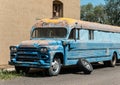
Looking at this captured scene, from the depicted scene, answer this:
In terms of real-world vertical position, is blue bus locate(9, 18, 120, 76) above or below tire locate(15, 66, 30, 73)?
above

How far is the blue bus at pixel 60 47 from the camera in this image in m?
17.7

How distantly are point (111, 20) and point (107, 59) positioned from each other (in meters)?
27.8

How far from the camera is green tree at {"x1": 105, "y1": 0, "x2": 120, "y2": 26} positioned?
165 ft

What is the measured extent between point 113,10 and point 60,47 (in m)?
33.1

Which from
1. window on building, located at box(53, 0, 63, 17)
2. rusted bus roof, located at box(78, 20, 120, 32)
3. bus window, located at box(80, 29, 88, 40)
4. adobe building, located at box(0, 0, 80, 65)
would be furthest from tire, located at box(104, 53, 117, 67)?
window on building, located at box(53, 0, 63, 17)

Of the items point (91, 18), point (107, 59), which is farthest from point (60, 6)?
point (91, 18)

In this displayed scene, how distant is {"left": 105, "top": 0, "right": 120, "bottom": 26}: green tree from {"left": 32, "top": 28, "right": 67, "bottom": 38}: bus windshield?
102 feet

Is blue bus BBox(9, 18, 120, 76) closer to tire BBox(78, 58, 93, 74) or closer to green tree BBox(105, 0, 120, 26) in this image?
tire BBox(78, 58, 93, 74)

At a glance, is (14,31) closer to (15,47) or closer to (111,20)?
(15,47)

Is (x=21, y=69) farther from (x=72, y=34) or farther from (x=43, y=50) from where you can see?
(x=72, y=34)

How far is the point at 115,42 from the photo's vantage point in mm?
24984

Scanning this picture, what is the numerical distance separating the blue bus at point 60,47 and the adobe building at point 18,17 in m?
4.38

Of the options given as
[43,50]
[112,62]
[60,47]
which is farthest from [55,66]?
[112,62]

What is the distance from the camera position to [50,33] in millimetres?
19500
